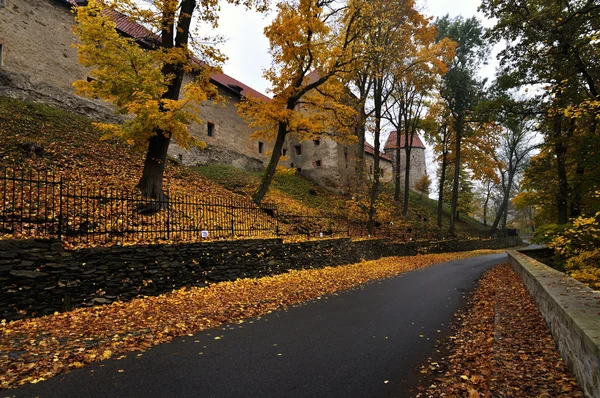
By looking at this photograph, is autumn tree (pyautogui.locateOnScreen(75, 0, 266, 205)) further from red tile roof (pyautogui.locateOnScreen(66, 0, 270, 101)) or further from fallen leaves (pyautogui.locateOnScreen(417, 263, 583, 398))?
fallen leaves (pyautogui.locateOnScreen(417, 263, 583, 398))

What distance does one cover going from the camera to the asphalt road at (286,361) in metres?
3.33

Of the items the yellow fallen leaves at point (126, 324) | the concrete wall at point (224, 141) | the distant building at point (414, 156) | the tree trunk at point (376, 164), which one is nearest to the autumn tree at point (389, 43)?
the tree trunk at point (376, 164)

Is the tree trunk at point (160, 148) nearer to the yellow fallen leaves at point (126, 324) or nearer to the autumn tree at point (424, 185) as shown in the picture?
the yellow fallen leaves at point (126, 324)

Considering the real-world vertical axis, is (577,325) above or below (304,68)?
below

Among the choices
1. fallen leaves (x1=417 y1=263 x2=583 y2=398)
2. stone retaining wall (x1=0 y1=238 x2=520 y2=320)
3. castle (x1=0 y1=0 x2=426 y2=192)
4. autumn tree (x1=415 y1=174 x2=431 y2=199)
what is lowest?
fallen leaves (x1=417 y1=263 x2=583 y2=398)

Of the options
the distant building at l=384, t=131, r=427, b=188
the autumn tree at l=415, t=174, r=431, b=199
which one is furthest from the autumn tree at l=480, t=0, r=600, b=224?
the distant building at l=384, t=131, r=427, b=188

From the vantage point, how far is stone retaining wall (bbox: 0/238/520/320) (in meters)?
5.31

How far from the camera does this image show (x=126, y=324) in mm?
5250

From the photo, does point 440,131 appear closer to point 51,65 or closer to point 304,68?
point 304,68

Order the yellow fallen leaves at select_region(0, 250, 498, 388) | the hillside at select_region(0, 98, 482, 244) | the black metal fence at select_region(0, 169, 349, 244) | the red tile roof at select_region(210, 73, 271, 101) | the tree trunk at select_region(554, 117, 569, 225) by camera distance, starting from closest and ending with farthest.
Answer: the yellow fallen leaves at select_region(0, 250, 498, 388) < the black metal fence at select_region(0, 169, 349, 244) < the hillside at select_region(0, 98, 482, 244) < the tree trunk at select_region(554, 117, 569, 225) < the red tile roof at select_region(210, 73, 271, 101)

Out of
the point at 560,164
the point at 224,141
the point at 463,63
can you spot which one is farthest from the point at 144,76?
the point at 463,63

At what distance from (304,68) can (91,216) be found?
1155cm

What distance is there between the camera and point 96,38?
9.11m

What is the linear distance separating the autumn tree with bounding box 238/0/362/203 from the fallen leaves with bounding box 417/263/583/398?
453 inches
